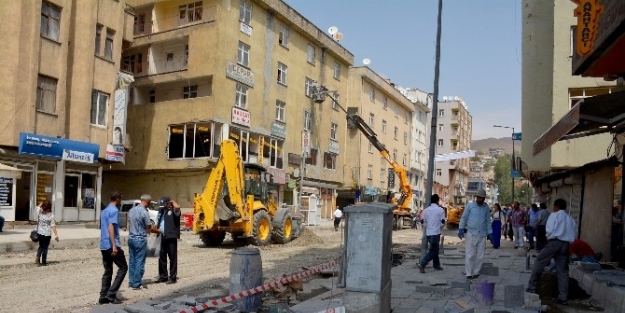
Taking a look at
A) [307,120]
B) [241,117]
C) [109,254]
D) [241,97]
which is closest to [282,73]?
[307,120]

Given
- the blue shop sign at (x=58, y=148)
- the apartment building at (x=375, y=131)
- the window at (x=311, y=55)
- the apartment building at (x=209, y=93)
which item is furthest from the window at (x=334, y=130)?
the blue shop sign at (x=58, y=148)

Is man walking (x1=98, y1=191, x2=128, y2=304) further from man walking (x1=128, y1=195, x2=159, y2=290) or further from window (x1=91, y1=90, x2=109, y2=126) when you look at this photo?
window (x1=91, y1=90, x2=109, y2=126)

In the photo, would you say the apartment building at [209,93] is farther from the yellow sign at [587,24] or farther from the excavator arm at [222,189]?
the yellow sign at [587,24]

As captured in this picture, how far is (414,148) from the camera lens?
2571 inches

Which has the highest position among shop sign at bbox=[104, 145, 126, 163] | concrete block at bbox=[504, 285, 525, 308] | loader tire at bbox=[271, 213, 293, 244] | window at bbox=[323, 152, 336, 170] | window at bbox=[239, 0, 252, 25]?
window at bbox=[239, 0, 252, 25]

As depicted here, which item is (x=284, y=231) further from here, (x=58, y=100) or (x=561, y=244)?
(x=561, y=244)

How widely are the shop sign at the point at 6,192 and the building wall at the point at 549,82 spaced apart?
2294 cm

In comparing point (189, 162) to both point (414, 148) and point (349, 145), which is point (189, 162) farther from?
point (414, 148)

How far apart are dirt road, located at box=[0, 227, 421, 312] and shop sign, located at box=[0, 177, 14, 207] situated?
6.43 meters

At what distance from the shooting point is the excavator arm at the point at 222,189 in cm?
1755

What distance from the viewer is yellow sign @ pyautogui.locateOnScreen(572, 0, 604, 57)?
9.62 meters

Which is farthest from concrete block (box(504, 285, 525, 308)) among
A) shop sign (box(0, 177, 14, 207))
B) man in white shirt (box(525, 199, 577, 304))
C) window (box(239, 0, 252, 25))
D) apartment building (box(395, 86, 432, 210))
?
apartment building (box(395, 86, 432, 210))

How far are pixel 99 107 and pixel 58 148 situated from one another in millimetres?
3764

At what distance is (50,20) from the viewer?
80.2 feet
